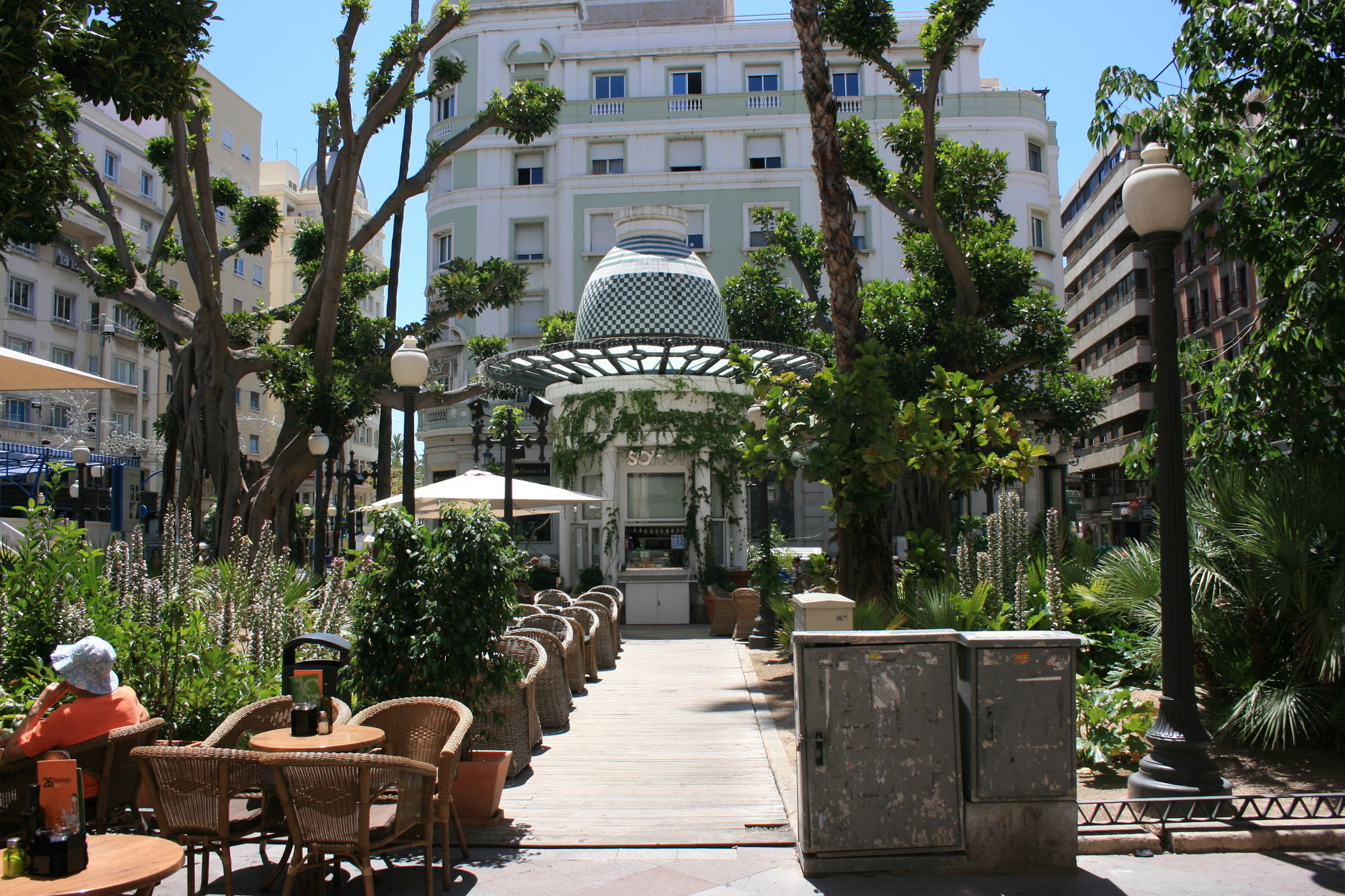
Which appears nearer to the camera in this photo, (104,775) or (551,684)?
(104,775)

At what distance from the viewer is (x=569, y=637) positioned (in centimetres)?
1009

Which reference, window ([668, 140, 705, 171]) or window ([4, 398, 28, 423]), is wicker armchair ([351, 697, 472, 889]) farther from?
window ([4, 398, 28, 423])

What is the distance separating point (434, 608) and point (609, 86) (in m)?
36.3

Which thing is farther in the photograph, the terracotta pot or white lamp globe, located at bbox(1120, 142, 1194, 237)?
white lamp globe, located at bbox(1120, 142, 1194, 237)

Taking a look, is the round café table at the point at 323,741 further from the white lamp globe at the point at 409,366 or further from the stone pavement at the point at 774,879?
the white lamp globe at the point at 409,366

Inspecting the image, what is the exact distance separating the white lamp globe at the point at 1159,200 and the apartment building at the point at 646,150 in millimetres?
29976

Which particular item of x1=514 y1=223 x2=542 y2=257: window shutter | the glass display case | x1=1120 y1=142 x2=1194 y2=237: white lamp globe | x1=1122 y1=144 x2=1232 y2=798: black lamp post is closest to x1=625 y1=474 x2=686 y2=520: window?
the glass display case

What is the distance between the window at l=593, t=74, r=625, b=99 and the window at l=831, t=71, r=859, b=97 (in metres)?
7.96

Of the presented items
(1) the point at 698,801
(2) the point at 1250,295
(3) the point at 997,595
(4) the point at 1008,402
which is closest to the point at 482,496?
(3) the point at 997,595

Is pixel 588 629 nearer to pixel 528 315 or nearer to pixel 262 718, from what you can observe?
pixel 262 718

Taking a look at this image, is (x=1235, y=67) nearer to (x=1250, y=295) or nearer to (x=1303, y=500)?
(x=1303, y=500)

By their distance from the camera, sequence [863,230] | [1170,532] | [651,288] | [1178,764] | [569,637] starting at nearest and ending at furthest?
[1178,764] → [1170,532] → [569,637] → [651,288] → [863,230]

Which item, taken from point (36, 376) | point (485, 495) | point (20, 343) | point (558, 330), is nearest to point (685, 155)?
point (558, 330)

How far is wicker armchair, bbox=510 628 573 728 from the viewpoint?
9.00m
